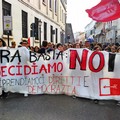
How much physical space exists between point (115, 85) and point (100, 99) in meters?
0.54

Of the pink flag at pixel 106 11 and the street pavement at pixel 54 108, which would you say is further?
the pink flag at pixel 106 11

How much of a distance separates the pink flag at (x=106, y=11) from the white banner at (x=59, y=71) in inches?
59.4

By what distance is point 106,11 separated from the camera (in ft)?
28.5

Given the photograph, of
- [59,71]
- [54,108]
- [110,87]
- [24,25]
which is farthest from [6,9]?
→ [54,108]

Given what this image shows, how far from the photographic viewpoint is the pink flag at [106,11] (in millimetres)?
8573

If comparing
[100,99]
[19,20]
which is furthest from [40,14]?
[100,99]

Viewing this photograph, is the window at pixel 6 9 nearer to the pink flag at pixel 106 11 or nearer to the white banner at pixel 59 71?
the pink flag at pixel 106 11

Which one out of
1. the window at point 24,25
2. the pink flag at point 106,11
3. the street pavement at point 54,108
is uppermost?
the window at point 24,25

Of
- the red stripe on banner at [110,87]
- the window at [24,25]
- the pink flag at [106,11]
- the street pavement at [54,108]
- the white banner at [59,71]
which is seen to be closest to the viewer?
the street pavement at [54,108]

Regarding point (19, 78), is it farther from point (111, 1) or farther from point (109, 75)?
point (111, 1)

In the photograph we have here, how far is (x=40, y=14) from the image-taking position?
86.8 ft

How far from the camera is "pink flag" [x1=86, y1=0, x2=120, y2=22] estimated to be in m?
8.57

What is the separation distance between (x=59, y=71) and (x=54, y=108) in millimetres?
1550

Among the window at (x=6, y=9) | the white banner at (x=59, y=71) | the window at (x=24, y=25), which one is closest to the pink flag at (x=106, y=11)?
the white banner at (x=59, y=71)
